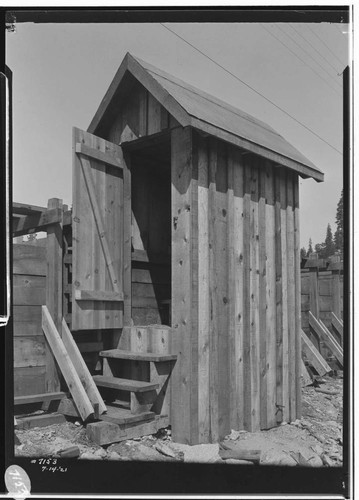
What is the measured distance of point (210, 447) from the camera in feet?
16.2

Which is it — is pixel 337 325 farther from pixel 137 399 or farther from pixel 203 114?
pixel 203 114

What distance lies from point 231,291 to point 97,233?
1.57 meters

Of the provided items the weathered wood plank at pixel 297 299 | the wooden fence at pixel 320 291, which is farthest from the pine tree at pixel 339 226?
the wooden fence at pixel 320 291

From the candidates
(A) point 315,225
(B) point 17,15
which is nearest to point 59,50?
(B) point 17,15

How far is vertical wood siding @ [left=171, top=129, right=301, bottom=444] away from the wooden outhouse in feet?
0.05

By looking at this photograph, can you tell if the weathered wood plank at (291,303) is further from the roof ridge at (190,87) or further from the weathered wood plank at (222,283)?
the weathered wood plank at (222,283)

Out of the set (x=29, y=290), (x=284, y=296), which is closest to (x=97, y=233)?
(x=29, y=290)

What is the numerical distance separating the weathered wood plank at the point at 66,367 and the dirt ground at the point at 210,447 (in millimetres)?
255

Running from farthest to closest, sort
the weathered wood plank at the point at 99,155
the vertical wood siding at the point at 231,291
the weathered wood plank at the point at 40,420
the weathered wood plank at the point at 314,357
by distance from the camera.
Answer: the weathered wood plank at the point at 314,357, the weathered wood plank at the point at 99,155, the weathered wood plank at the point at 40,420, the vertical wood siding at the point at 231,291

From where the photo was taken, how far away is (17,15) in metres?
4.01

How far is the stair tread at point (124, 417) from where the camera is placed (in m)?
4.85

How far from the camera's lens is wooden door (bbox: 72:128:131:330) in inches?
207

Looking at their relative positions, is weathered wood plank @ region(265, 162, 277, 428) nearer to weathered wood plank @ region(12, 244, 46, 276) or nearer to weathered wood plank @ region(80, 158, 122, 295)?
weathered wood plank @ region(80, 158, 122, 295)

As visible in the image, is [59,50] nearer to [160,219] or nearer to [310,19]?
[310,19]
